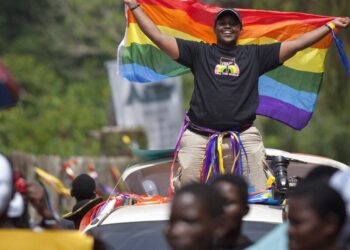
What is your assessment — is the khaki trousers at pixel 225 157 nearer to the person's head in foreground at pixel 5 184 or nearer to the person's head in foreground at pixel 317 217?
the person's head in foreground at pixel 5 184

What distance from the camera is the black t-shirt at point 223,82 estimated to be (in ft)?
25.2

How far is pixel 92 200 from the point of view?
8852mm

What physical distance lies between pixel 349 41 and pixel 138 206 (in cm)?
954

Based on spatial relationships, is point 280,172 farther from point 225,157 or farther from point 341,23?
point 341,23

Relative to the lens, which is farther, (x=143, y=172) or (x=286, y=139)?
(x=286, y=139)

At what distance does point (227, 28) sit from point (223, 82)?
0.36 m

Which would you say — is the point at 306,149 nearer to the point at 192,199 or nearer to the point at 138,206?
the point at 138,206

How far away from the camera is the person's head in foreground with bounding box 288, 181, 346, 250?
444cm

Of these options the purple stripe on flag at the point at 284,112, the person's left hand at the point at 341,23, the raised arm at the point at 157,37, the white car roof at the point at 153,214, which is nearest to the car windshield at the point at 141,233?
the white car roof at the point at 153,214

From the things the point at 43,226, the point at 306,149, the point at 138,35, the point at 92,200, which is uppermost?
the point at 138,35

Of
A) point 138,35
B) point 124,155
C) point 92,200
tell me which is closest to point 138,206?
point 92,200

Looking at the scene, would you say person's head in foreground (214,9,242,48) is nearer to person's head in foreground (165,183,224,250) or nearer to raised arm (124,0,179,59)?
raised arm (124,0,179,59)

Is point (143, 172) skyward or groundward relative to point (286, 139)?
skyward

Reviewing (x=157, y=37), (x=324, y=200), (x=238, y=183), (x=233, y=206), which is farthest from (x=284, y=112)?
(x=324, y=200)
